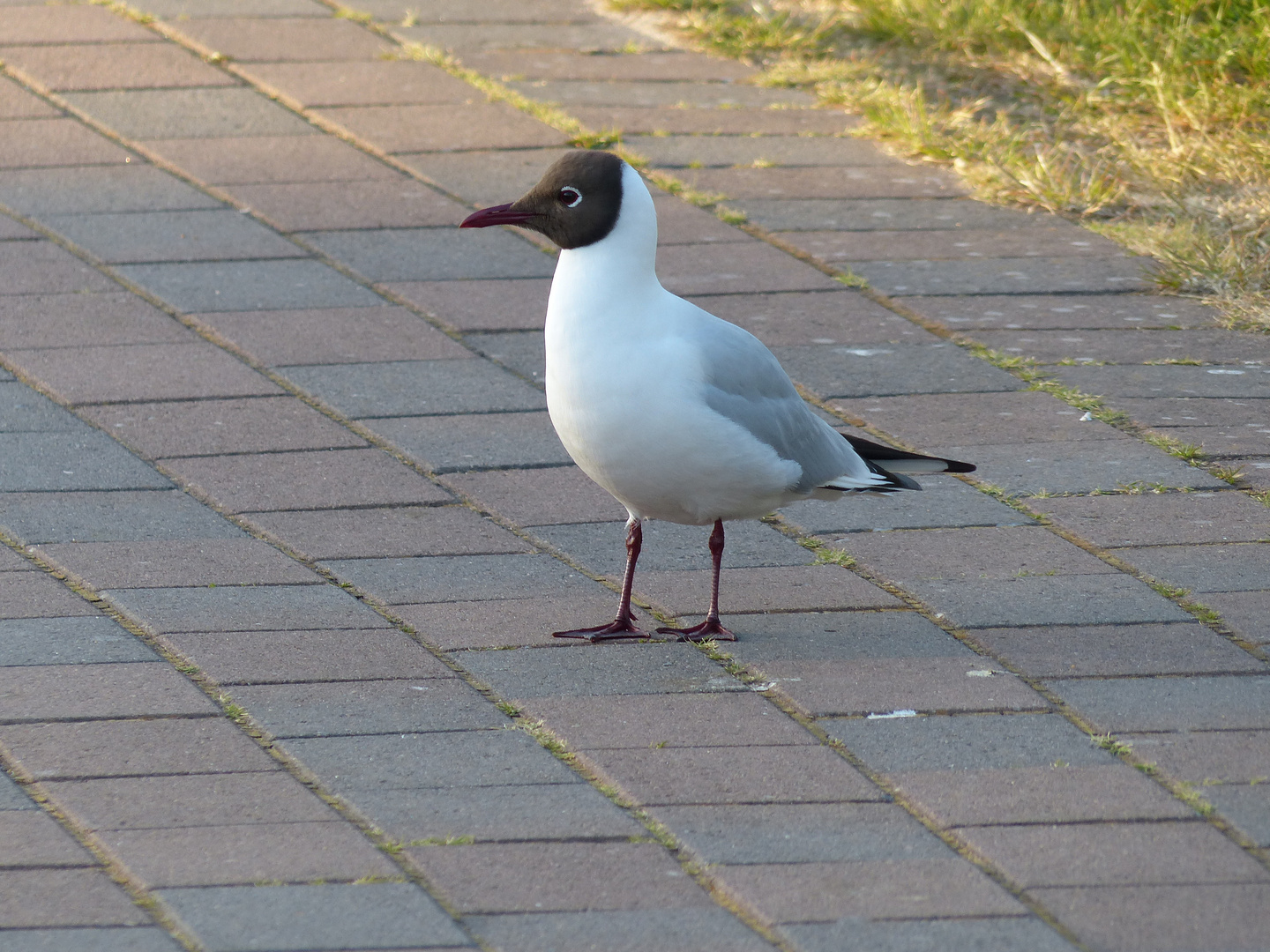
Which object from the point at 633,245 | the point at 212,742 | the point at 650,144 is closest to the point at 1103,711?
the point at 633,245

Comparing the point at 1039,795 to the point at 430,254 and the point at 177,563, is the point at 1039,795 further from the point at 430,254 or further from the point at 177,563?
the point at 430,254

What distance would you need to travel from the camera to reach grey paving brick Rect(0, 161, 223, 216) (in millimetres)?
6340

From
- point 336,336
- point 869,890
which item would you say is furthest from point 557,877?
point 336,336

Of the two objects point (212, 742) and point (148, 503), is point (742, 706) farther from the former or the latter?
point (148, 503)

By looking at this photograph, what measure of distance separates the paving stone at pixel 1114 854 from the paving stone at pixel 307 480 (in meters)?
1.95

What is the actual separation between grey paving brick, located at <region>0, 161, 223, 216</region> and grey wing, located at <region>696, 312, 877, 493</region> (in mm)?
3233

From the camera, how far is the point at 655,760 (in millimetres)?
3164

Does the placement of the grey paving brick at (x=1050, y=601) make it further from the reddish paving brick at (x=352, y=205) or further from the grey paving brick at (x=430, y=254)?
the reddish paving brick at (x=352, y=205)

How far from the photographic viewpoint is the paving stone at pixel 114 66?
763 cm

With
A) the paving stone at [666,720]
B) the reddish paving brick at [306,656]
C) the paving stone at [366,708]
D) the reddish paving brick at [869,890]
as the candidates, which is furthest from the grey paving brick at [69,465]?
the reddish paving brick at [869,890]

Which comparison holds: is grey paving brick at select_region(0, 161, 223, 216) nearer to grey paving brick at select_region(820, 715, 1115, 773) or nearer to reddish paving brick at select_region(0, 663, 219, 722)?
reddish paving brick at select_region(0, 663, 219, 722)

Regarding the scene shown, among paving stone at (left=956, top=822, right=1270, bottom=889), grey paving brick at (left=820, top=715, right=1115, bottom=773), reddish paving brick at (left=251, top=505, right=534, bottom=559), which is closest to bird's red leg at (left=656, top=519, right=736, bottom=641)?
grey paving brick at (left=820, top=715, right=1115, bottom=773)

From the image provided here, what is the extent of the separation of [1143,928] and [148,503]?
8.62 feet

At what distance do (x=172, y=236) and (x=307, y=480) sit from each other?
6.60ft
